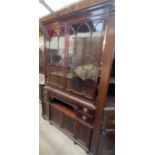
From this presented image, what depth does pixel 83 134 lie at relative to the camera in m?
1.70

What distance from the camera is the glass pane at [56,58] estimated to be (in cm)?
186

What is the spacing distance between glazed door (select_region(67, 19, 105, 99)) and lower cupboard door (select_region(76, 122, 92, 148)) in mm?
472

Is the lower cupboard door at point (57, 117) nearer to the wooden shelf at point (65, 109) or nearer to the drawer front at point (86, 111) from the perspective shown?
the wooden shelf at point (65, 109)

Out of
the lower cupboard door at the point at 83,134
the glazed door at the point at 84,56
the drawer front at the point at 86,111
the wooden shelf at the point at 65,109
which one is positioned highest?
the glazed door at the point at 84,56

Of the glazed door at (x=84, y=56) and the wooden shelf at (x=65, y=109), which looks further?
the wooden shelf at (x=65, y=109)

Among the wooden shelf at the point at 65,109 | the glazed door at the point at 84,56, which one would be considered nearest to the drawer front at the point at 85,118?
the wooden shelf at the point at 65,109

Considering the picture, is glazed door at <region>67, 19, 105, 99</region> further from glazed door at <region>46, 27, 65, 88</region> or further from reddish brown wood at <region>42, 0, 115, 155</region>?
glazed door at <region>46, 27, 65, 88</region>

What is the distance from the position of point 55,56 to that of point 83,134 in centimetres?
133

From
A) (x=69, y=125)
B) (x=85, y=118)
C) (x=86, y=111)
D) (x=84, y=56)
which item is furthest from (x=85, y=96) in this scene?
(x=69, y=125)

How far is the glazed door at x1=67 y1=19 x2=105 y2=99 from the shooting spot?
1.36 metres

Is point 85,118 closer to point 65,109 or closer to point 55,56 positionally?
point 65,109
